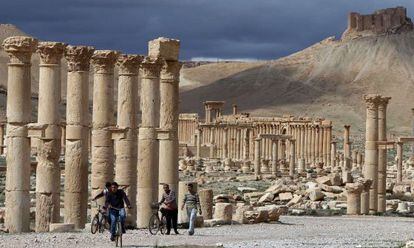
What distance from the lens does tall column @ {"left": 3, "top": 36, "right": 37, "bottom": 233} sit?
28.7m

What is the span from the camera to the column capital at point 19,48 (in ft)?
93.8

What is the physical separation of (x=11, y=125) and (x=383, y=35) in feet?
559

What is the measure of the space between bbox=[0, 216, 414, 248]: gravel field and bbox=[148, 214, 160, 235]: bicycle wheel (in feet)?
0.75

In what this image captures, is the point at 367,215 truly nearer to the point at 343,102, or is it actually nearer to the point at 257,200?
the point at 257,200

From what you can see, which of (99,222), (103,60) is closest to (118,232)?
(99,222)

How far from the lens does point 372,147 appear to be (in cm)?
4525

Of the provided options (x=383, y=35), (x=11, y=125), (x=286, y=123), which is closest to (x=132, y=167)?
(x=11, y=125)

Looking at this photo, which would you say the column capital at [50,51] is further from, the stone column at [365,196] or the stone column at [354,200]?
the stone column at [365,196]

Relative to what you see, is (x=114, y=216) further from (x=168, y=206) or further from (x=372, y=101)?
(x=372, y=101)

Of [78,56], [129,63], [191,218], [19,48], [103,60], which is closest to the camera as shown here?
[191,218]

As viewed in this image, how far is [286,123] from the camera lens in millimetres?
94938

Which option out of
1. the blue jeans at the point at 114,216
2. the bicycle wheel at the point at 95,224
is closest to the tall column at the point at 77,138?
the bicycle wheel at the point at 95,224

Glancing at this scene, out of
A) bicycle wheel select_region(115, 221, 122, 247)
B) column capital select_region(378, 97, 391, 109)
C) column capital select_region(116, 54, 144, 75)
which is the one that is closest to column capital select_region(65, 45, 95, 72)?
column capital select_region(116, 54, 144, 75)

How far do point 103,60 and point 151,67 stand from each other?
5.35 ft
